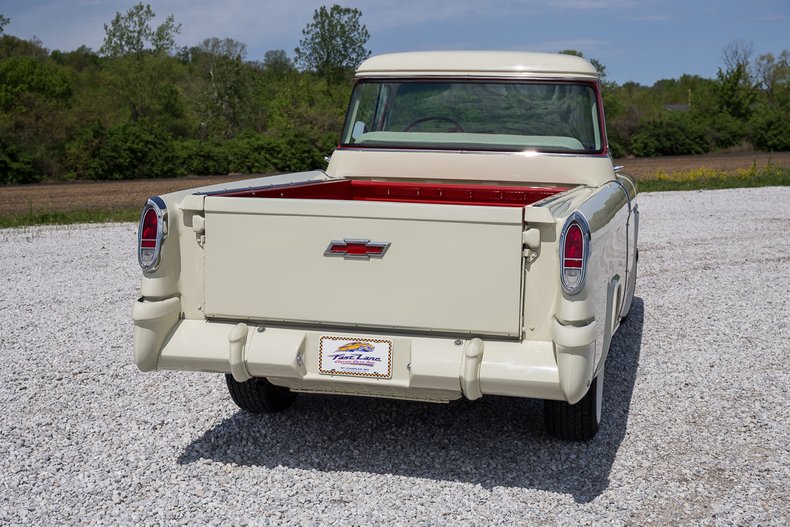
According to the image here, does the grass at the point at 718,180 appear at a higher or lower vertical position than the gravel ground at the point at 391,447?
lower

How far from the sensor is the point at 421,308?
340 cm

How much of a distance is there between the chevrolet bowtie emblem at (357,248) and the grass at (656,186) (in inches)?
464

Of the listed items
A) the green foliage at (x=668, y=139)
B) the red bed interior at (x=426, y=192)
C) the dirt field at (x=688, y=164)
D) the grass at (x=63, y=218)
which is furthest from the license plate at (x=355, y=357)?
the green foliage at (x=668, y=139)

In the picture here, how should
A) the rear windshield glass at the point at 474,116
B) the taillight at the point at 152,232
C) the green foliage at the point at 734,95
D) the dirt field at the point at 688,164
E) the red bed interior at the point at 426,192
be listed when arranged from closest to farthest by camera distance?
the taillight at the point at 152,232 < the red bed interior at the point at 426,192 < the rear windshield glass at the point at 474,116 < the dirt field at the point at 688,164 < the green foliage at the point at 734,95

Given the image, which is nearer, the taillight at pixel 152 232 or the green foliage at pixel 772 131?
the taillight at pixel 152 232

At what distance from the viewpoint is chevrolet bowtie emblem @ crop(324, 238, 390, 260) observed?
3422 millimetres

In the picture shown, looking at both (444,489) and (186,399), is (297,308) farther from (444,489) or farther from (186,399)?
(186,399)

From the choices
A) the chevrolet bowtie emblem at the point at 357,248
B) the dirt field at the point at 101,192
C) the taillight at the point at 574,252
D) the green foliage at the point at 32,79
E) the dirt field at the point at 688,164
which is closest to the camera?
the taillight at the point at 574,252

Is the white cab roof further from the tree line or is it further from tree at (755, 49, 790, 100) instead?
tree at (755, 49, 790, 100)

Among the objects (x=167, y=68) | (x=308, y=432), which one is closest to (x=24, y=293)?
(x=308, y=432)

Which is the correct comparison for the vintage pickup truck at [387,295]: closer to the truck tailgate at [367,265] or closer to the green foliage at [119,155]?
the truck tailgate at [367,265]

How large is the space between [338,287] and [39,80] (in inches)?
2087

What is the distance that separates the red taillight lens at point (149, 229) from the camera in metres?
3.65

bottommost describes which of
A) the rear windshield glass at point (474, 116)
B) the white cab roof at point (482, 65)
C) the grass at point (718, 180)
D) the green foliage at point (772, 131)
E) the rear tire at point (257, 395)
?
the green foliage at point (772, 131)
